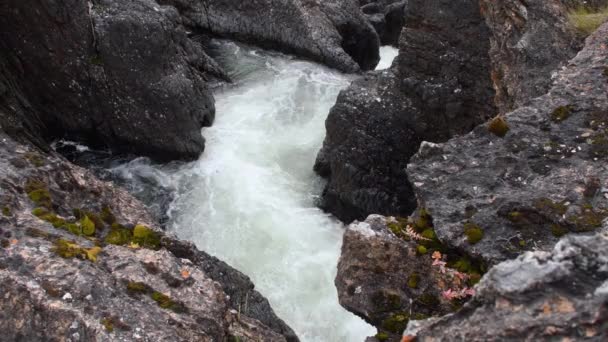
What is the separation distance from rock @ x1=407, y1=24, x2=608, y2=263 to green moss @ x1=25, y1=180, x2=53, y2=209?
19.5 feet

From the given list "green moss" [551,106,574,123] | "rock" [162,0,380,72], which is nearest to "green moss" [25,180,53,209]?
"green moss" [551,106,574,123]

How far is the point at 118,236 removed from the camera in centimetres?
892

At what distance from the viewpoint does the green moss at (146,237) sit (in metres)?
9.00

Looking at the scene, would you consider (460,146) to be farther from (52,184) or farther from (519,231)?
(52,184)

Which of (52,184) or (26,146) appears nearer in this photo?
(52,184)

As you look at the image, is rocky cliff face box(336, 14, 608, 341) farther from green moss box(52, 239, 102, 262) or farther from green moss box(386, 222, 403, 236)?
green moss box(52, 239, 102, 262)

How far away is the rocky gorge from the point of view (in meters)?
6.88

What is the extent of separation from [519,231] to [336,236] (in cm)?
960

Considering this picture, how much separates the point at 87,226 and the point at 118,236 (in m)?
0.51

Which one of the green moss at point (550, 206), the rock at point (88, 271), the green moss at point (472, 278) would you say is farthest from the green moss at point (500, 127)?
the rock at point (88, 271)

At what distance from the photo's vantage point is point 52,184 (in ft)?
31.8

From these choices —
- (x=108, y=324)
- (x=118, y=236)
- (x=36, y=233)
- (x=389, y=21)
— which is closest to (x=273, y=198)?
(x=118, y=236)

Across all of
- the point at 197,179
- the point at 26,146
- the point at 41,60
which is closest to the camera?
the point at 26,146

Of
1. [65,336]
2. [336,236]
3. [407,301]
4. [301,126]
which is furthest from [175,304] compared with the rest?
[301,126]
